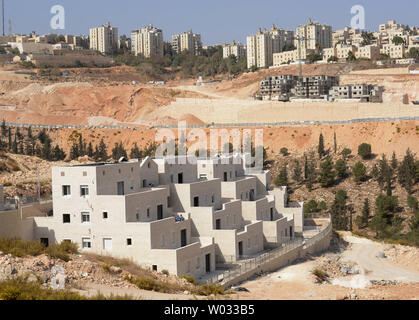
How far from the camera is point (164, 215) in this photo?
96.6ft

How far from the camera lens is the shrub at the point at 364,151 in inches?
2530

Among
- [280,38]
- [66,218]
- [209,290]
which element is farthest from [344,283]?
[280,38]

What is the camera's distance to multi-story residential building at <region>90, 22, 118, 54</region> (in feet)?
527

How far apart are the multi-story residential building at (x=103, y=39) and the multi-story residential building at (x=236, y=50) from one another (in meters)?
27.7

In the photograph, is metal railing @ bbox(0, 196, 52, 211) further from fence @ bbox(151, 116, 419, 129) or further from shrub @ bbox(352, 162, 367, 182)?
fence @ bbox(151, 116, 419, 129)

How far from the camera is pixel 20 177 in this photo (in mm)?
41094

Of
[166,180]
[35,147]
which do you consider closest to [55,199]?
[166,180]

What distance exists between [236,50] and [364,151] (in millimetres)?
99519

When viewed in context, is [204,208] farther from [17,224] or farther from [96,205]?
[17,224]

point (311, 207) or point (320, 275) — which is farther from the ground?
point (311, 207)

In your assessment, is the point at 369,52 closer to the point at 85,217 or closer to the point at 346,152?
the point at 346,152

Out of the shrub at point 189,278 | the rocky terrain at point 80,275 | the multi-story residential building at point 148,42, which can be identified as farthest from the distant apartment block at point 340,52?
the rocky terrain at point 80,275

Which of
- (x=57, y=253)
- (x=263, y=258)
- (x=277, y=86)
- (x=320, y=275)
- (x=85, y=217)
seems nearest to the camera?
(x=57, y=253)

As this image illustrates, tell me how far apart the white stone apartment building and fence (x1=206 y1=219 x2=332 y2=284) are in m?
0.76
